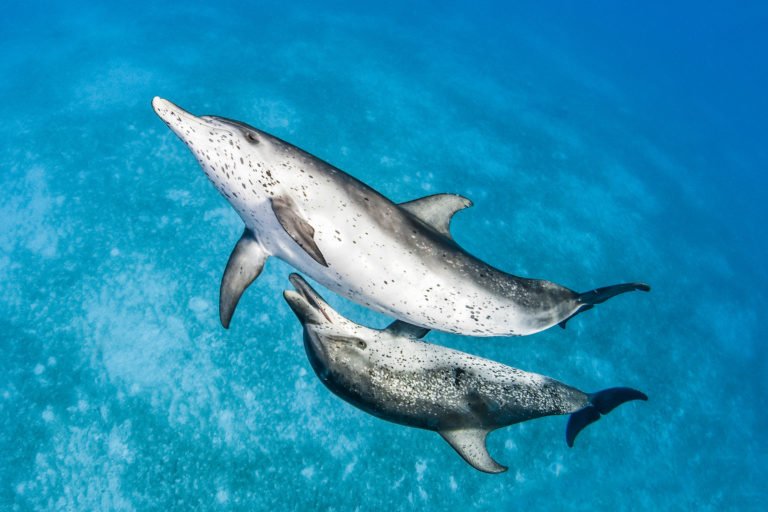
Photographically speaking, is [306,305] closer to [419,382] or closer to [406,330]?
[406,330]

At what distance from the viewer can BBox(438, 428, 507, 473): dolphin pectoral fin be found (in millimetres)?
5996

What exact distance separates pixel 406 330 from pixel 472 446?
1.92m

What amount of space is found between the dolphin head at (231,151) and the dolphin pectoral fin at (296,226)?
28 centimetres

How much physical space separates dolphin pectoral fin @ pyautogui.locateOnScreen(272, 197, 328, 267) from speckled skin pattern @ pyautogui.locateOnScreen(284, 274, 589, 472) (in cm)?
134

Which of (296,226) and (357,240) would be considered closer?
(296,226)

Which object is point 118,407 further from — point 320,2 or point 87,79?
point 320,2

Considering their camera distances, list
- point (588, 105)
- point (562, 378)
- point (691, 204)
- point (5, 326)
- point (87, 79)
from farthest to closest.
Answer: point (588, 105), point (691, 204), point (87, 79), point (562, 378), point (5, 326)

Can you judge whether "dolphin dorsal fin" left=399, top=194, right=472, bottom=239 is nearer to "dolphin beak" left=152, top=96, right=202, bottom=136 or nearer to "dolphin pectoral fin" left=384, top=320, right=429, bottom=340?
"dolphin pectoral fin" left=384, top=320, right=429, bottom=340

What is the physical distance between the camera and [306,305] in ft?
18.8

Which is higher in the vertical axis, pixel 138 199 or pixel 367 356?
pixel 367 356

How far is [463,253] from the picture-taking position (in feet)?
17.3

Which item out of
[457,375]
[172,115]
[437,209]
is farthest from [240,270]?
[457,375]

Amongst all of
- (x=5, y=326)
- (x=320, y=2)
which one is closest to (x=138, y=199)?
(x=5, y=326)

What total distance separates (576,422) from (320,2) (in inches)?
1440
